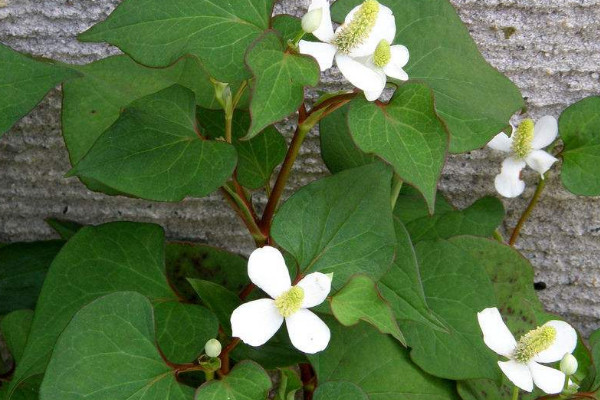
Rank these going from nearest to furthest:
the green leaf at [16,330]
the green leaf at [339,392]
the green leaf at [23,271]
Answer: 1. the green leaf at [339,392]
2. the green leaf at [16,330]
3. the green leaf at [23,271]

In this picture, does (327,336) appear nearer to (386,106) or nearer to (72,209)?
(386,106)

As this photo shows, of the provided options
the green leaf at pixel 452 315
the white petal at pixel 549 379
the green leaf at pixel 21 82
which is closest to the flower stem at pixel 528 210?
the green leaf at pixel 452 315

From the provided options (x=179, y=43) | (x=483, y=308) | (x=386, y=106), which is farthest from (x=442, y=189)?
(x=179, y=43)

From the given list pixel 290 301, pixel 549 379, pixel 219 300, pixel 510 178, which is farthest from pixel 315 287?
pixel 510 178

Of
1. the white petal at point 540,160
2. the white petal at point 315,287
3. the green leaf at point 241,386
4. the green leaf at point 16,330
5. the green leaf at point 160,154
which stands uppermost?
the green leaf at point 160,154

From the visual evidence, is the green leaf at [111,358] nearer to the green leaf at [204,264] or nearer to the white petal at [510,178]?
the green leaf at [204,264]

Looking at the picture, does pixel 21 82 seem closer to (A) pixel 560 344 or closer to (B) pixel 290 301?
(B) pixel 290 301

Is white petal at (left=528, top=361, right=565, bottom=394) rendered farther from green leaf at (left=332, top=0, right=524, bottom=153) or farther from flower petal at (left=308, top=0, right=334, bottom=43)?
flower petal at (left=308, top=0, right=334, bottom=43)
